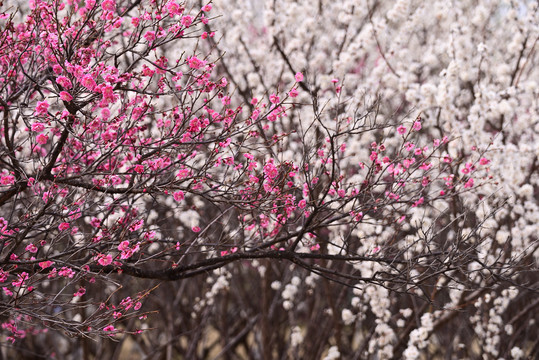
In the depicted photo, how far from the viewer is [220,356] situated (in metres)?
10.2

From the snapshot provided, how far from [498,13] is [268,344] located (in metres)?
7.83

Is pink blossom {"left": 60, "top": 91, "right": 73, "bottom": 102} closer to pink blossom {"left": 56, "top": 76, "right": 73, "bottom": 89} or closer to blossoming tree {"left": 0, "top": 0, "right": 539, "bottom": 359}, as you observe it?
blossoming tree {"left": 0, "top": 0, "right": 539, "bottom": 359}

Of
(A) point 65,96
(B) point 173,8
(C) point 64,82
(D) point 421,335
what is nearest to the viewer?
(A) point 65,96

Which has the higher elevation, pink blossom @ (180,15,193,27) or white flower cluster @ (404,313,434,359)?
pink blossom @ (180,15,193,27)

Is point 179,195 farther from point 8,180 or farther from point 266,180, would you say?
point 8,180

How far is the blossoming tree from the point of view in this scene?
4098 mm

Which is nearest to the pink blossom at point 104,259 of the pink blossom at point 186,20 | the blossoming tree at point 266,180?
the blossoming tree at point 266,180

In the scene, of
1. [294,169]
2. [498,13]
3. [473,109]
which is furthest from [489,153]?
[498,13]

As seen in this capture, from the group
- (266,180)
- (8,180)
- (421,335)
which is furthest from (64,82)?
(421,335)

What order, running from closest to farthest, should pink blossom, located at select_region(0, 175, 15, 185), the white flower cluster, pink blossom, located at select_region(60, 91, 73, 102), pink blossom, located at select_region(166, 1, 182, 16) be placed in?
pink blossom, located at select_region(60, 91, 73, 102) → pink blossom, located at select_region(166, 1, 182, 16) → pink blossom, located at select_region(0, 175, 15, 185) → the white flower cluster

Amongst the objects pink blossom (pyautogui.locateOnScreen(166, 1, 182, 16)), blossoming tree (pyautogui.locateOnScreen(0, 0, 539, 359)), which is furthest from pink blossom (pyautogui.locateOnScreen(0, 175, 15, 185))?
pink blossom (pyautogui.locateOnScreen(166, 1, 182, 16))

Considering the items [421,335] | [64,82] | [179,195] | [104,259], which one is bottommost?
[104,259]

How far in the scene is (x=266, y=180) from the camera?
14.6 ft

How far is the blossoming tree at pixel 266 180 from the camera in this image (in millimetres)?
4098
